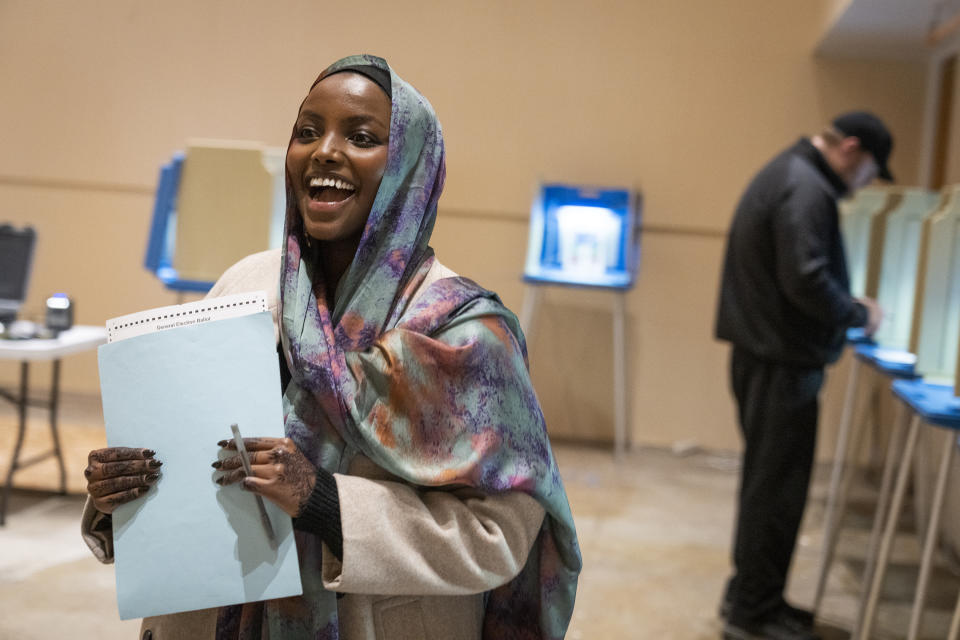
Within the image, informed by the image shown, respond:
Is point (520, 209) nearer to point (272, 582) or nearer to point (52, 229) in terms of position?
point (52, 229)

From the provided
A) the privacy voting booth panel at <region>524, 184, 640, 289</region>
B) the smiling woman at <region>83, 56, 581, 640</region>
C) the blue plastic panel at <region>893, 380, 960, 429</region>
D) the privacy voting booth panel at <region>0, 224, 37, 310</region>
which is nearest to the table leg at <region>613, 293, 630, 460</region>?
the privacy voting booth panel at <region>524, 184, 640, 289</region>

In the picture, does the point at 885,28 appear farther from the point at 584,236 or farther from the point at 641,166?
the point at 584,236

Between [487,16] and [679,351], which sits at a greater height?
[487,16]

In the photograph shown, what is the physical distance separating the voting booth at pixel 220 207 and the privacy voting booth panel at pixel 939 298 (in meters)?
1.70

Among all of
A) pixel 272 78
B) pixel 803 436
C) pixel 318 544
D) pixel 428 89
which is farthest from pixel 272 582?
pixel 803 436

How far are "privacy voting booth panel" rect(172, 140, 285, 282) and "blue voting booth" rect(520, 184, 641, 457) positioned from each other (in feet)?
8.22

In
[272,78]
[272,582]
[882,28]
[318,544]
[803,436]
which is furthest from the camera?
[882,28]

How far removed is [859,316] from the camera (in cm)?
272

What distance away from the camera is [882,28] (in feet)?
14.3

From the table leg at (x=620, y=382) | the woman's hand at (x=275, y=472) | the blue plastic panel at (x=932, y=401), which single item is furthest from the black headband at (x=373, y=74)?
the table leg at (x=620, y=382)

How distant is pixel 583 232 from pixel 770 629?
253cm

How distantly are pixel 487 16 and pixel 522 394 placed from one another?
1789 mm

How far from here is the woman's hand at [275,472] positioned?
Result: 0.86 metres

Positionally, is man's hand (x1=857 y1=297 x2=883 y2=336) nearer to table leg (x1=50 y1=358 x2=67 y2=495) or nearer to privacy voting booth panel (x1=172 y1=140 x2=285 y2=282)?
privacy voting booth panel (x1=172 y1=140 x2=285 y2=282)
